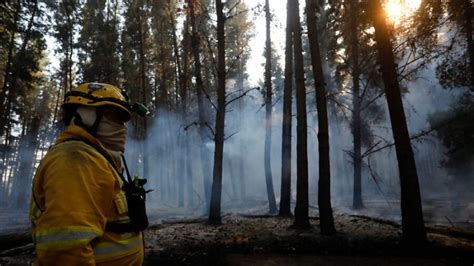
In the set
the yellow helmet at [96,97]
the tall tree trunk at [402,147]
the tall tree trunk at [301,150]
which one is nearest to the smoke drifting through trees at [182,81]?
the tall tree trunk at [301,150]

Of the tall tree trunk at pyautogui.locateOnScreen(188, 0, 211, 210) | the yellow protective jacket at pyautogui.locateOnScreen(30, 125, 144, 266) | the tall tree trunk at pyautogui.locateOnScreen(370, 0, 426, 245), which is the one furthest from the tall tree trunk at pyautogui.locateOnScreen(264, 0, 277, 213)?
the yellow protective jacket at pyautogui.locateOnScreen(30, 125, 144, 266)

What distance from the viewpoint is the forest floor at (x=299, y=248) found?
257 inches

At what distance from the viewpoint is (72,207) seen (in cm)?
163

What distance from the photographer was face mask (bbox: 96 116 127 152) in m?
2.09

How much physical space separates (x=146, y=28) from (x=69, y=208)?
79.4 ft

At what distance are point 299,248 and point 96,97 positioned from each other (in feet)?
21.3

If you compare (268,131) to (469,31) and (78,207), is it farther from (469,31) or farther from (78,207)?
(78,207)

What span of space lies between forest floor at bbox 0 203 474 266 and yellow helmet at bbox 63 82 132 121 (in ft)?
16.8

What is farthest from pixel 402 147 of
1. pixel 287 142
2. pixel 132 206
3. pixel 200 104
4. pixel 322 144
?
pixel 200 104

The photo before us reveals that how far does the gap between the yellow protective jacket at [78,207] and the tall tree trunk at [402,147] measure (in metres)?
6.65

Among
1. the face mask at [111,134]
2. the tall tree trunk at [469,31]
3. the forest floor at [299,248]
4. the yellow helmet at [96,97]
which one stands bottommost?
the forest floor at [299,248]

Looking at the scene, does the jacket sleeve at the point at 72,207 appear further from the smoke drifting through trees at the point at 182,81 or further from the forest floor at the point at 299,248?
the smoke drifting through trees at the point at 182,81

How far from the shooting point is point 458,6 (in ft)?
38.4

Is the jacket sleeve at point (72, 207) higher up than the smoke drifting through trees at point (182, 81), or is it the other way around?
the smoke drifting through trees at point (182, 81)
